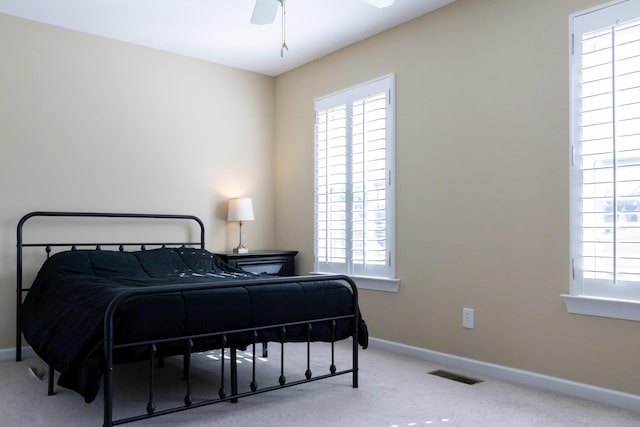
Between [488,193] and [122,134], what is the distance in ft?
9.56

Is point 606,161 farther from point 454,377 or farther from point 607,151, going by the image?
point 454,377

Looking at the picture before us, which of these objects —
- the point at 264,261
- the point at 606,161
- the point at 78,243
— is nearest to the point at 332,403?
the point at 606,161

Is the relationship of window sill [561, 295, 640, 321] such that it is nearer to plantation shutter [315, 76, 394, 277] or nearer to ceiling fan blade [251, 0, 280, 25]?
plantation shutter [315, 76, 394, 277]

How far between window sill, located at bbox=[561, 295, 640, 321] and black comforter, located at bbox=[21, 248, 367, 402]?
1.17 metres

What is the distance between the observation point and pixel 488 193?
3359 mm

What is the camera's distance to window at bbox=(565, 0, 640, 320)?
2.66 m

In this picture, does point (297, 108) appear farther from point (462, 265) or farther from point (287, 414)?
point (287, 414)

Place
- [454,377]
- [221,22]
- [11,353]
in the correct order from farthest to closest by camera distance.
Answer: [221,22] < [11,353] < [454,377]

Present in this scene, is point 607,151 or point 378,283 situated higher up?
point 607,151

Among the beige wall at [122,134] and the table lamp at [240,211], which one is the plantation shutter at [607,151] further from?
the beige wall at [122,134]

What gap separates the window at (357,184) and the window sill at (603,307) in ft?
4.44

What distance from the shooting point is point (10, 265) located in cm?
375

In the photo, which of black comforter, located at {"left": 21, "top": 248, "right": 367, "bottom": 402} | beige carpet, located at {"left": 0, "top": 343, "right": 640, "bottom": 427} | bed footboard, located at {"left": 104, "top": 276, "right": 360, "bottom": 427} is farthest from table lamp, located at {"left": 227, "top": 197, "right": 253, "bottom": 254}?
bed footboard, located at {"left": 104, "top": 276, "right": 360, "bottom": 427}

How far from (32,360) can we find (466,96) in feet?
11.6
